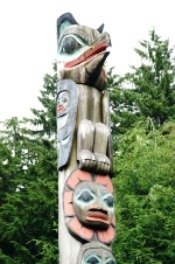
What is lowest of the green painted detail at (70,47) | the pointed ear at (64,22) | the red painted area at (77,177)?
the red painted area at (77,177)

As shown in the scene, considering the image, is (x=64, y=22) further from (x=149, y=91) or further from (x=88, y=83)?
(x=149, y=91)

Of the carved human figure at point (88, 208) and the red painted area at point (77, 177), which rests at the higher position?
the red painted area at point (77, 177)

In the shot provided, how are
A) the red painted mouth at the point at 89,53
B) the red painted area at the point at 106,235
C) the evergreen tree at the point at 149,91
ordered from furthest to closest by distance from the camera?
the evergreen tree at the point at 149,91
the red painted mouth at the point at 89,53
the red painted area at the point at 106,235

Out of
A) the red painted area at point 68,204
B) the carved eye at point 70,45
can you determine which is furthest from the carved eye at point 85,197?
the carved eye at point 70,45

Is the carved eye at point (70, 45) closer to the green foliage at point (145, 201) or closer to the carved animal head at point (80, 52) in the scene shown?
the carved animal head at point (80, 52)

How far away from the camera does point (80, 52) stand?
7027mm

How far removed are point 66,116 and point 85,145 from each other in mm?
488

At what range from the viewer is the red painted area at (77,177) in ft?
19.8

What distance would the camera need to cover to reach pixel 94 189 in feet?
19.8

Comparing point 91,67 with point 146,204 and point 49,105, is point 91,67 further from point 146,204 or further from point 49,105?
point 49,105

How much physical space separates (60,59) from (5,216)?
688 centimetres

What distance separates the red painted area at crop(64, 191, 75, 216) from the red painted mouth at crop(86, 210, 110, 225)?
19 cm

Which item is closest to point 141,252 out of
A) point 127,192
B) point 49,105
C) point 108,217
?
point 127,192

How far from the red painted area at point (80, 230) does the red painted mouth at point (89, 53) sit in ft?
6.87
